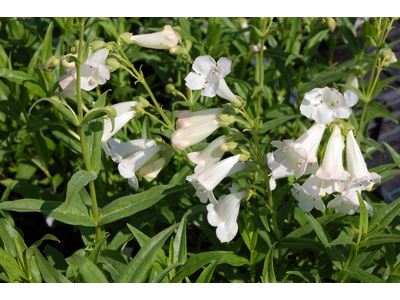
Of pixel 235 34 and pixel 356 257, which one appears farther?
pixel 235 34

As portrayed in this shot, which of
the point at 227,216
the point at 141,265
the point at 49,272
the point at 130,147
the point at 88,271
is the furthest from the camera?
the point at 130,147

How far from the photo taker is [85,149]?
7.09ft

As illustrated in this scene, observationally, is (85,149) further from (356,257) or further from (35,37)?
(35,37)

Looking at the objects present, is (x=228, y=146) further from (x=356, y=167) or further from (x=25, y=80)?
(x=25, y=80)

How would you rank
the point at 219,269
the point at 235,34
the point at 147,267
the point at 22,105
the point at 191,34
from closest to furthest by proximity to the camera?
the point at 147,267
the point at 219,269
the point at 22,105
the point at 235,34
the point at 191,34

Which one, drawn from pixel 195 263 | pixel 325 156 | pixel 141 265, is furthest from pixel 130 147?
pixel 325 156

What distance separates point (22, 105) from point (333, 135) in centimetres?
252

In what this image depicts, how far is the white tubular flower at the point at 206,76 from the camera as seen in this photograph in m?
2.09

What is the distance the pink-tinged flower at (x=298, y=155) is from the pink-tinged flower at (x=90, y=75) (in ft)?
3.19

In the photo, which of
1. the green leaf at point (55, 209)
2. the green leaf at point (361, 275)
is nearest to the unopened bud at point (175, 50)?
the green leaf at point (55, 209)

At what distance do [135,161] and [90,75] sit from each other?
0.56m

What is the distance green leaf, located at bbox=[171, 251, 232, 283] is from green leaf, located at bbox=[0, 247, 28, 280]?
81 cm

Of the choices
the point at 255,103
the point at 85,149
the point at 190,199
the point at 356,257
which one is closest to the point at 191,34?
the point at 255,103

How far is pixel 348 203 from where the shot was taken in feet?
7.64
